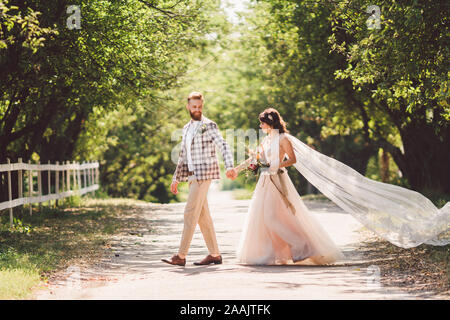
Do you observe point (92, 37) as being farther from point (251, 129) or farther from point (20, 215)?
point (251, 129)

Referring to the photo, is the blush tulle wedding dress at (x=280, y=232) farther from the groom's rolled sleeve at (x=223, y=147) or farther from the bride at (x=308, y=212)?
the groom's rolled sleeve at (x=223, y=147)

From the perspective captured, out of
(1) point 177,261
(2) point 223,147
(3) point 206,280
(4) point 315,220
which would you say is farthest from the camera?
(4) point 315,220

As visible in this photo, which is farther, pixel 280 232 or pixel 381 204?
pixel 381 204

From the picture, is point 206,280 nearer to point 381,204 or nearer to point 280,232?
point 280,232

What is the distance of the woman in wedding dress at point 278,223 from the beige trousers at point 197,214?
0.55 meters

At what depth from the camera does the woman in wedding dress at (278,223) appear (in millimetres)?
10258

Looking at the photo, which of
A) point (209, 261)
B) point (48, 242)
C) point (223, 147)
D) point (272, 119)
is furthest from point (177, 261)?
point (48, 242)

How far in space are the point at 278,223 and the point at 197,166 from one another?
1.56 metres

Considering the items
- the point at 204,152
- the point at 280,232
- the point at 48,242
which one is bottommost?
the point at 48,242

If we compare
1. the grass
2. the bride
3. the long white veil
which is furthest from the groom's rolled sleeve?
the grass

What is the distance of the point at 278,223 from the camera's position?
10.5m

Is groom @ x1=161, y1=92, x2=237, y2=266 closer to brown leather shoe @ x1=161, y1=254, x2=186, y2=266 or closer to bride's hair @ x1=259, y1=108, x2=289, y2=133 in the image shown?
brown leather shoe @ x1=161, y1=254, x2=186, y2=266

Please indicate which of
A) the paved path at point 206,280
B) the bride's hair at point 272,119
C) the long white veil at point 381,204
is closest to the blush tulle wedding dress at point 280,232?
the bride's hair at point 272,119
